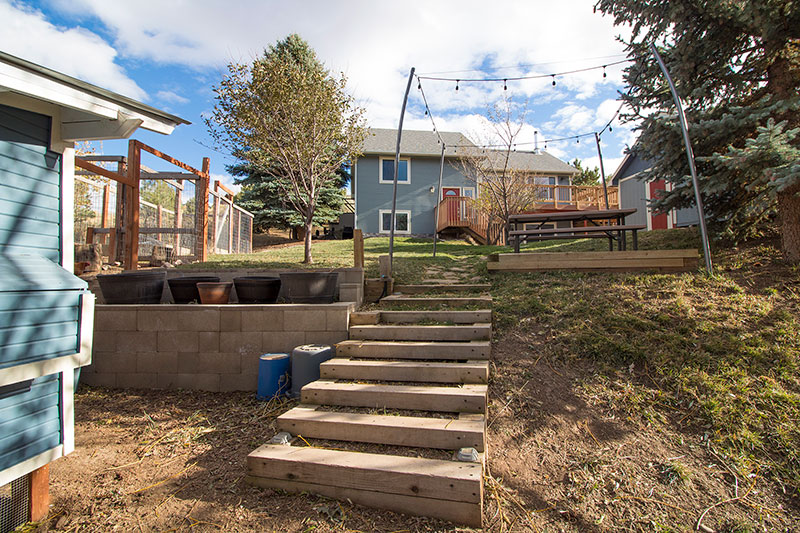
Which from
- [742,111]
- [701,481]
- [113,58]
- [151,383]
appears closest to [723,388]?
[701,481]

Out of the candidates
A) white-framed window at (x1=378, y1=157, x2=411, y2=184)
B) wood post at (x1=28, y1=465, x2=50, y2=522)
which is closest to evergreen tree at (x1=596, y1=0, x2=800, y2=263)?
wood post at (x1=28, y1=465, x2=50, y2=522)

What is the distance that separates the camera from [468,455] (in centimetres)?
238

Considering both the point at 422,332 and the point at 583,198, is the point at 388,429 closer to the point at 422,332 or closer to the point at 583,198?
the point at 422,332

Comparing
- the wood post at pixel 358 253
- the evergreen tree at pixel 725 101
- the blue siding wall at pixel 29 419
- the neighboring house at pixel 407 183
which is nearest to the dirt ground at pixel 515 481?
the blue siding wall at pixel 29 419

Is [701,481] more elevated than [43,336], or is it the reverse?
[43,336]

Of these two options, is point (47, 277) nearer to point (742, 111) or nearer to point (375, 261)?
point (375, 261)

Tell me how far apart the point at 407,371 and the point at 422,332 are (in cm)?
65

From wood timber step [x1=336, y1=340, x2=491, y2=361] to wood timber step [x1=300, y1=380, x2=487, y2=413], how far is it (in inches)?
16.8

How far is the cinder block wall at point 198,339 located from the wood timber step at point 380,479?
1676 mm

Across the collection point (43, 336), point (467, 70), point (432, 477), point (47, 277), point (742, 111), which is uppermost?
point (467, 70)

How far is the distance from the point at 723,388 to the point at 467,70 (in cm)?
610

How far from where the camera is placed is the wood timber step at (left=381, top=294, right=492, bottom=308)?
15.3ft

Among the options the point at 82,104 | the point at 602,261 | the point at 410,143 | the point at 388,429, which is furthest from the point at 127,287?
the point at 410,143

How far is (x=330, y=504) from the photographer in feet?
7.61
